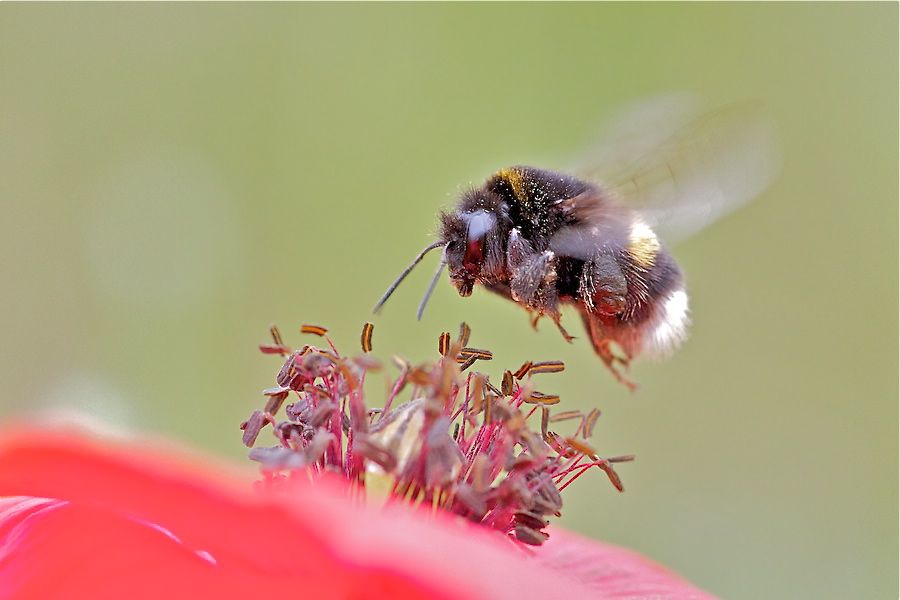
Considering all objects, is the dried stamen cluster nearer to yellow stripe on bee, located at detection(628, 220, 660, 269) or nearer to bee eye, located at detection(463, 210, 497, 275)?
bee eye, located at detection(463, 210, 497, 275)

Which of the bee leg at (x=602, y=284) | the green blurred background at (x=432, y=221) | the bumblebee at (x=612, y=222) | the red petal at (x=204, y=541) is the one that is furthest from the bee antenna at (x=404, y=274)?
the green blurred background at (x=432, y=221)

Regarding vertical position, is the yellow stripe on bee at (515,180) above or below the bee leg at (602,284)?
above

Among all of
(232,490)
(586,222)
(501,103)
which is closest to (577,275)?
(586,222)

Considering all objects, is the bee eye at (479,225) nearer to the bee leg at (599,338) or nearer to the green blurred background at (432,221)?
the bee leg at (599,338)

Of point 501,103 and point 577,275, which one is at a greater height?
point 501,103

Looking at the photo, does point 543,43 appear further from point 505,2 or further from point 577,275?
point 577,275

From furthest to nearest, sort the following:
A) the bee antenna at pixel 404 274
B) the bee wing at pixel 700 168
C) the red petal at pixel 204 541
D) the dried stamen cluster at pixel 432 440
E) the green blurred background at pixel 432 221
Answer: the green blurred background at pixel 432 221
the bee wing at pixel 700 168
the bee antenna at pixel 404 274
the dried stamen cluster at pixel 432 440
the red petal at pixel 204 541

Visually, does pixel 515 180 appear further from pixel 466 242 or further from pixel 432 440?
pixel 432 440
